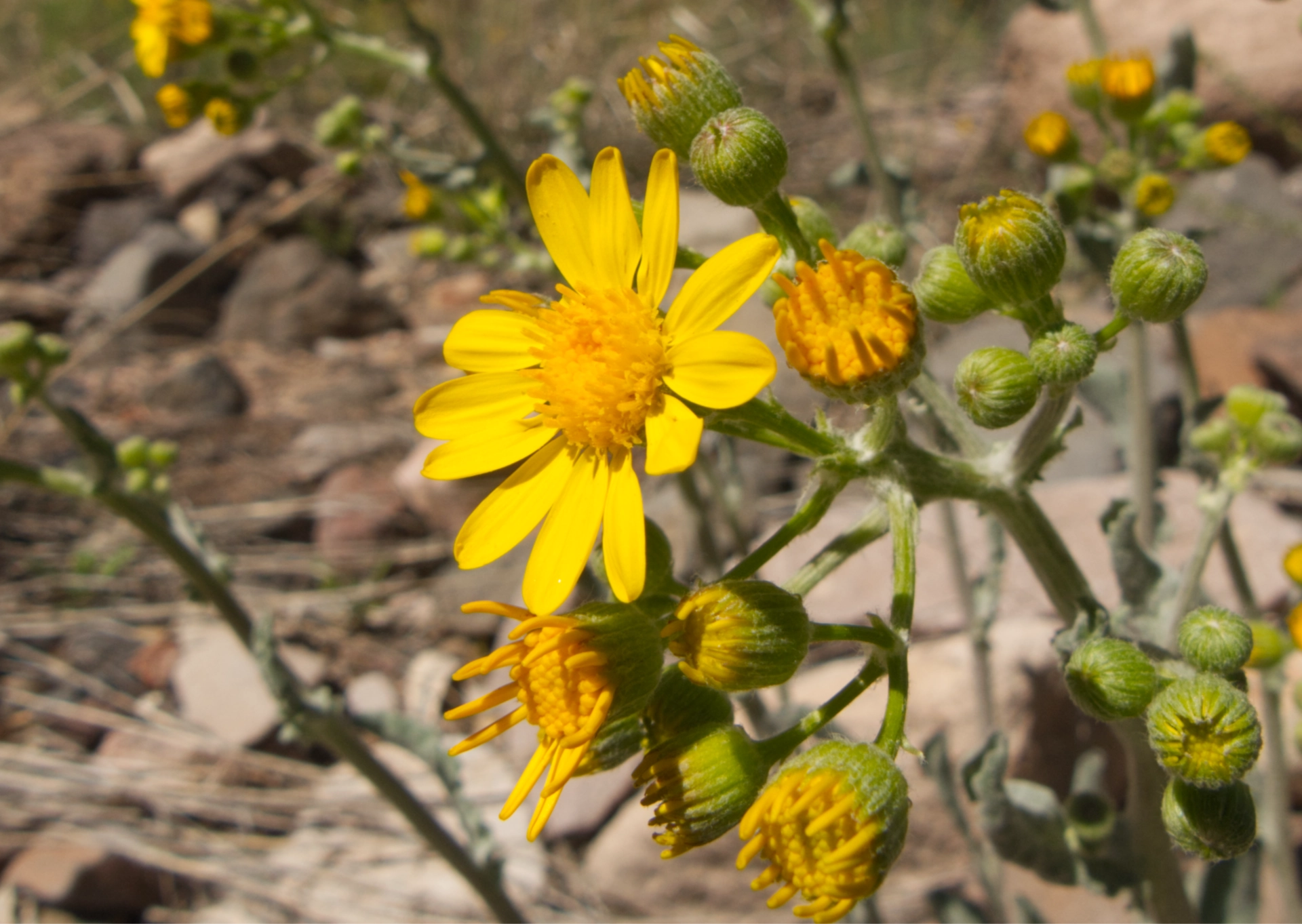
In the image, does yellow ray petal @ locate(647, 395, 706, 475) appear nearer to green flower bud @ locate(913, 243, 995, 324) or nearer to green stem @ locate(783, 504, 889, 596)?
green stem @ locate(783, 504, 889, 596)

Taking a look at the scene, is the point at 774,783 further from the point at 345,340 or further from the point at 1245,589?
the point at 345,340

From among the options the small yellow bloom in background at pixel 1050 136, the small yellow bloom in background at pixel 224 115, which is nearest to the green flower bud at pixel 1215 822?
the small yellow bloom in background at pixel 1050 136

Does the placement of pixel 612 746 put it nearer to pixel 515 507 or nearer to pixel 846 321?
pixel 515 507

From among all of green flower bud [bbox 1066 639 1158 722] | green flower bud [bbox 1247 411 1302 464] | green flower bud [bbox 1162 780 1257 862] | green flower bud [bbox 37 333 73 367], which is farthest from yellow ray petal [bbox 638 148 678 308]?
green flower bud [bbox 37 333 73 367]

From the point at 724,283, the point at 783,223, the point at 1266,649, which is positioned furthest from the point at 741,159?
the point at 1266,649

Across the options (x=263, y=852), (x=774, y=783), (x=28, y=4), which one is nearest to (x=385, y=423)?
(x=263, y=852)

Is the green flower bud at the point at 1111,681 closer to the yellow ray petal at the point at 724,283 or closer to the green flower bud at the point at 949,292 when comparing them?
the green flower bud at the point at 949,292
